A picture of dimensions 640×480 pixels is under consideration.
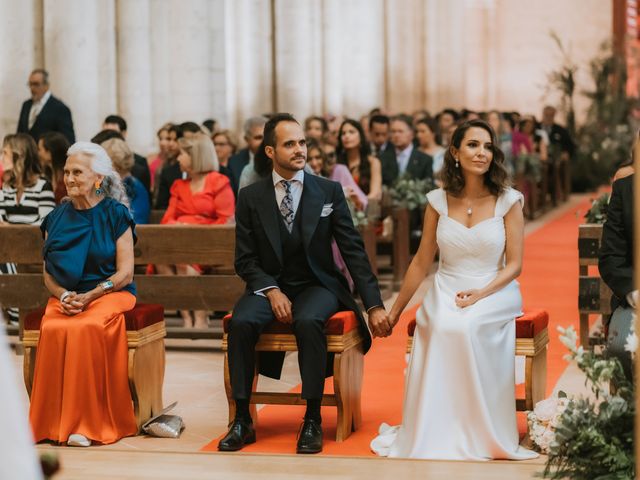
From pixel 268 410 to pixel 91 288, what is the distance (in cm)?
116

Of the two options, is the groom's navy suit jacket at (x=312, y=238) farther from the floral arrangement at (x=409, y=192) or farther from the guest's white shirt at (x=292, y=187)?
the floral arrangement at (x=409, y=192)

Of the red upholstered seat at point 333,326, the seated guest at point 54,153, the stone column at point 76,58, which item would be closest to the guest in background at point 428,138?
the stone column at point 76,58

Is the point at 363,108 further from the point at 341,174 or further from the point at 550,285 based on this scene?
the point at 341,174

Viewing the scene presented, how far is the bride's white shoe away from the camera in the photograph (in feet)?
19.2

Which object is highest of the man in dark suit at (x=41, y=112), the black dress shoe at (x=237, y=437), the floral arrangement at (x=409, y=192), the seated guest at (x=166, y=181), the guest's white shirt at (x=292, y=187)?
Result: the man in dark suit at (x=41, y=112)

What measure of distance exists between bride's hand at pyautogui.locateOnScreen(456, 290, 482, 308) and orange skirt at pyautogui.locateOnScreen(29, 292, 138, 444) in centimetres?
154

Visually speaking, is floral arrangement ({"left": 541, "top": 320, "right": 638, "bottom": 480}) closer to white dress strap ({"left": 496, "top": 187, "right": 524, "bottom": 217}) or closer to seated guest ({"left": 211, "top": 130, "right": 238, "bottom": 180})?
white dress strap ({"left": 496, "top": 187, "right": 524, "bottom": 217})

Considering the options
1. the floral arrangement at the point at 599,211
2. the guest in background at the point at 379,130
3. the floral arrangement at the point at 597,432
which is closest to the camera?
the floral arrangement at the point at 597,432

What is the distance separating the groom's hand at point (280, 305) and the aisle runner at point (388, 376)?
0.57 meters

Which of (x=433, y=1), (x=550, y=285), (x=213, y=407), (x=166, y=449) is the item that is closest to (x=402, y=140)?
(x=550, y=285)

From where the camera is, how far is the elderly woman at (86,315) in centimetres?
593

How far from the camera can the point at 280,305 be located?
19.0ft

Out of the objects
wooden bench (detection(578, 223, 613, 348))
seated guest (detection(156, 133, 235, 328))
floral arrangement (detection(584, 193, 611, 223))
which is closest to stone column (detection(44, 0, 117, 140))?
seated guest (detection(156, 133, 235, 328))

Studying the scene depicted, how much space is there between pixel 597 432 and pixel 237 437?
2.18 m
